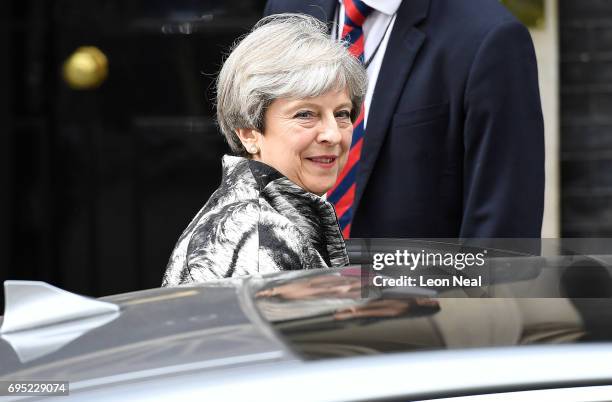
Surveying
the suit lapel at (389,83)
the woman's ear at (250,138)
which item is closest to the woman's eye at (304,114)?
the woman's ear at (250,138)

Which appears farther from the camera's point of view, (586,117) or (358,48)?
(586,117)

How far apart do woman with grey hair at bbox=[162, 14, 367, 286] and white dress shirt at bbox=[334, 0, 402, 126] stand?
2.04 feet

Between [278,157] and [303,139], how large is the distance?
74mm

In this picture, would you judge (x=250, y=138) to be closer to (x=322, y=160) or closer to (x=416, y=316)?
(x=322, y=160)

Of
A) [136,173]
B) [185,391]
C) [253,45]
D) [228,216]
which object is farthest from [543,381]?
[136,173]

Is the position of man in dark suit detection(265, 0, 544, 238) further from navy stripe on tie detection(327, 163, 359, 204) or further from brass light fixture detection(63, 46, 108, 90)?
brass light fixture detection(63, 46, 108, 90)

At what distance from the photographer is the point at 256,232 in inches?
94.3

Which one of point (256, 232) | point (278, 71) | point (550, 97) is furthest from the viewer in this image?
point (550, 97)

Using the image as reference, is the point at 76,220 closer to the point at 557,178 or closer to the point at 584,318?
the point at 557,178

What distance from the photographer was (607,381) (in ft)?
4.98

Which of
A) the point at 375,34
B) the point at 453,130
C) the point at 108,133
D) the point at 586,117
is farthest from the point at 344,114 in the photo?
the point at 586,117

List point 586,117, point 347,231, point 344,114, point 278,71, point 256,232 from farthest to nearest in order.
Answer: point 586,117 < point 347,231 < point 344,114 < point 278,71 < point 256,232

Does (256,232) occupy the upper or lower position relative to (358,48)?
lower

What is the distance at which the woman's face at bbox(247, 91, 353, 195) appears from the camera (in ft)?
8.76
